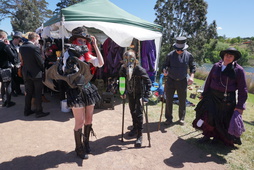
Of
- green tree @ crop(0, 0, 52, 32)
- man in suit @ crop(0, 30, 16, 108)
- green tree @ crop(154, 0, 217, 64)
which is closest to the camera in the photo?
man in suit @ crop(0, 30, 16, 108)

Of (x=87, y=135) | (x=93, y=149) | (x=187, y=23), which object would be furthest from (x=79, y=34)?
(x=187, y=23)

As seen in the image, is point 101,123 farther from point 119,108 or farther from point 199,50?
point 199,50

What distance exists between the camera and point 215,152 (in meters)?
3.10

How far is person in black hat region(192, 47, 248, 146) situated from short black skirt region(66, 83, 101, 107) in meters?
2.07

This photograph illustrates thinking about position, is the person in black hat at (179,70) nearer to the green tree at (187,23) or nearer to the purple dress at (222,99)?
the purple dress at (222,99)

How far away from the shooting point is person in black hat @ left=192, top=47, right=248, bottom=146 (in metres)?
2.91

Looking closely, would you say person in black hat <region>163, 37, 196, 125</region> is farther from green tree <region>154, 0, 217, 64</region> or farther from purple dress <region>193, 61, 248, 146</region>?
green tree <region>154, 0, 217, 64</region>

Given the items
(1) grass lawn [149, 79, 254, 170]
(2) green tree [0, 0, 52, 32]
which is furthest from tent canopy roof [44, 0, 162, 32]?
(2) green tree [0, 0, 52, 32]

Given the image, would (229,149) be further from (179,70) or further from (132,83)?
(132,83)

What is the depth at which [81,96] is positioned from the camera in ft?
8.16

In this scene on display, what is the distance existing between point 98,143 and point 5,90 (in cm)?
349

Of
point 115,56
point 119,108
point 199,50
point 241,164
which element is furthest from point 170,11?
point 241,164

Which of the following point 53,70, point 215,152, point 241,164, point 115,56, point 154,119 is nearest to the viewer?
point 53,70

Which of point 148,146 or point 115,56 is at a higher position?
point 115,56
